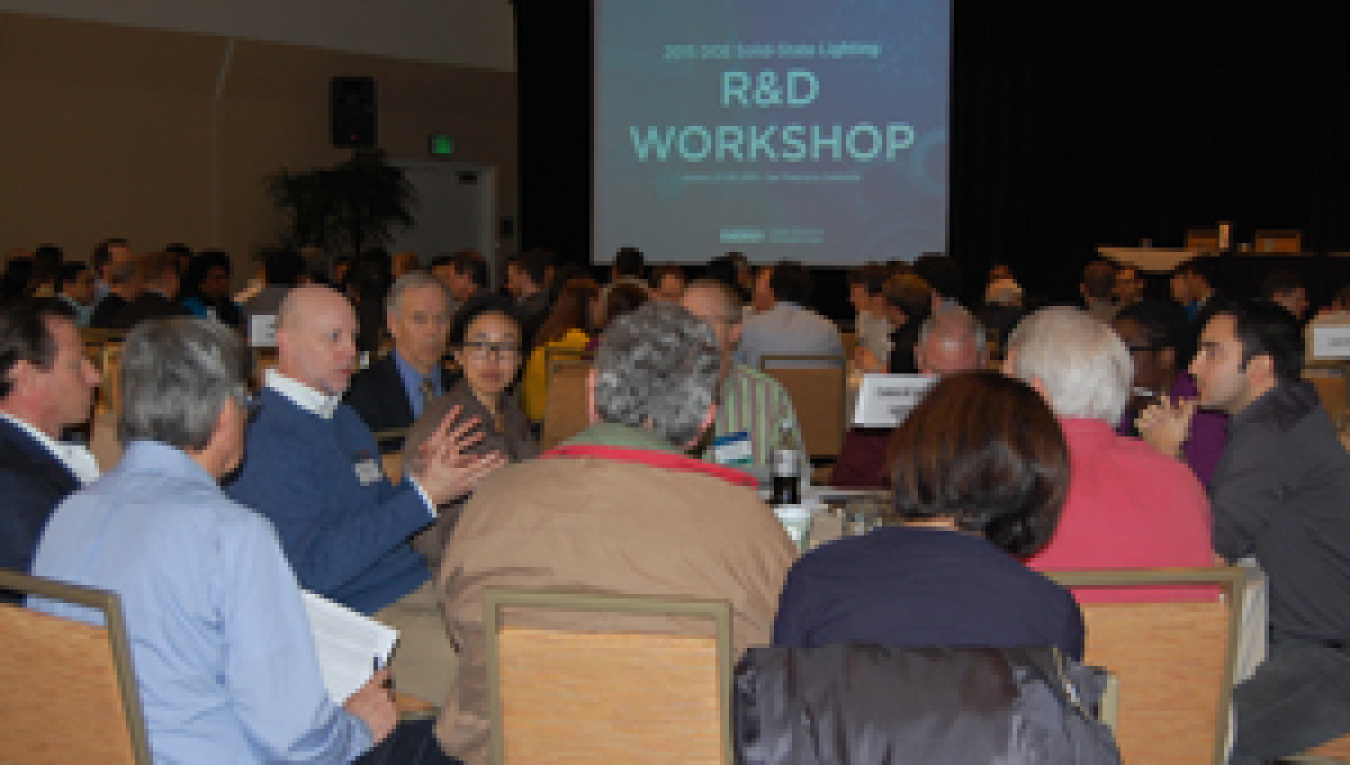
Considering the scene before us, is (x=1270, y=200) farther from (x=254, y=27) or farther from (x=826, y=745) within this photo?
(x=826, y=745)

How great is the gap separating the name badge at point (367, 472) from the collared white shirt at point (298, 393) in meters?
0.21

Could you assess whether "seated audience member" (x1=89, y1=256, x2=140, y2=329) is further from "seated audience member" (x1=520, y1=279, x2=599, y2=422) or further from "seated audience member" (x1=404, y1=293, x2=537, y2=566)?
Answer: "seated audience member" (x1=404, y1=293, x2=537, y2=566)

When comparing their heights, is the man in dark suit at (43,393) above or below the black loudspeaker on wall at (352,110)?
below

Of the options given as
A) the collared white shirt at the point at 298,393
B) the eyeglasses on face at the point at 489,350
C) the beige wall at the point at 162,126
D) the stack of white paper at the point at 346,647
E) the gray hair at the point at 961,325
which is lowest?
the stack of white paper at the point at 346,647

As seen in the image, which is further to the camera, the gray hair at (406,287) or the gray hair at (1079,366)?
the gray hair at (406,287)

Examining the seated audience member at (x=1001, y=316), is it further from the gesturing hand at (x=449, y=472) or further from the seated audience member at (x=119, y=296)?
the seated audience member at (x=119, y=296)

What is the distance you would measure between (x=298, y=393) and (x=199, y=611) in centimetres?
116

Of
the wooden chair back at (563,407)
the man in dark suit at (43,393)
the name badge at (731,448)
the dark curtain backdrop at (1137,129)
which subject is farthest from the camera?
the dark curtain backdrop at (1137,129)

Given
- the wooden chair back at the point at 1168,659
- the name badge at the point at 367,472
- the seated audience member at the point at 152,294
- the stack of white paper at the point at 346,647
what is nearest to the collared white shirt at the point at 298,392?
the name badge at the point at 367,472

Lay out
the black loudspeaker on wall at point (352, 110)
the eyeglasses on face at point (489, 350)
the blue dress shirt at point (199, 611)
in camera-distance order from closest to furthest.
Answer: the blue dress shirt at point (199, 611) → the eyeglasses on face at point (489, 350) → the black loudspeaker on wall at point (352, 110)

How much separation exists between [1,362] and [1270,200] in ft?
46.4

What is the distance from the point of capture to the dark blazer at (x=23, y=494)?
7.73ft

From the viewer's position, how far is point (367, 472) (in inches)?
126

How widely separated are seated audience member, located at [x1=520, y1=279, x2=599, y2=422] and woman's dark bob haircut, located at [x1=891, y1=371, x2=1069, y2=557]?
14.1 feet
